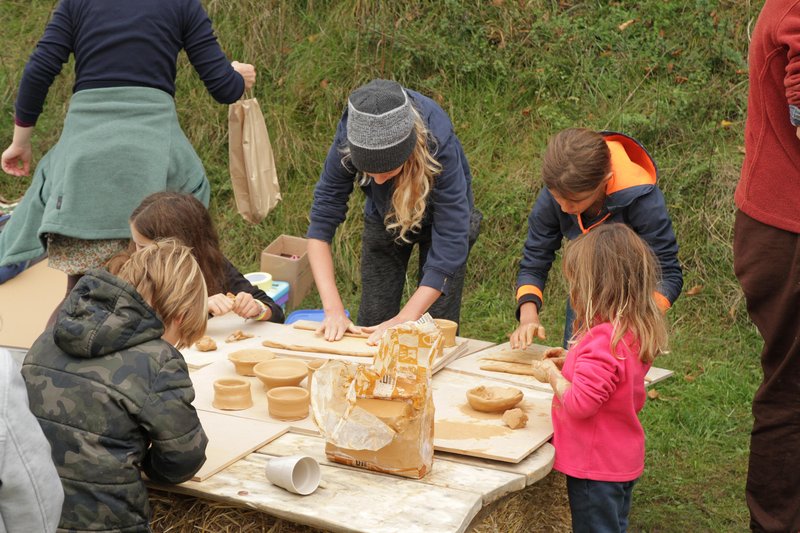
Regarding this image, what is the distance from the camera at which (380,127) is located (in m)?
3.26

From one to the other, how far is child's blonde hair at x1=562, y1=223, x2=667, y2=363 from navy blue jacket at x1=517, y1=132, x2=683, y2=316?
527 millimetres

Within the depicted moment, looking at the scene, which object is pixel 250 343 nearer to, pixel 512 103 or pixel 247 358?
pixel 247 358

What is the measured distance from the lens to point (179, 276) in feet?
8.18

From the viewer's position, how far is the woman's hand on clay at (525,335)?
3436mm

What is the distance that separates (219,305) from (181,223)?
0.40 m

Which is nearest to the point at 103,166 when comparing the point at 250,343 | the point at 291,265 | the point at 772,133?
the point at 250,343

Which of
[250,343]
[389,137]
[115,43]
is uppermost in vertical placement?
[115,43]

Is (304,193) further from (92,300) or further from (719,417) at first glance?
(92,300)

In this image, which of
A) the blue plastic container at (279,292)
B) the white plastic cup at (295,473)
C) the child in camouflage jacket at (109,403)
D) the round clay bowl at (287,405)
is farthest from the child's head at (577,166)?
the blue plastic container at (279,292)

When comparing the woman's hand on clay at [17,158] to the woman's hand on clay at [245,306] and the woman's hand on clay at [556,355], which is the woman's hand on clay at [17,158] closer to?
the woman's hand on clay at [245,306]

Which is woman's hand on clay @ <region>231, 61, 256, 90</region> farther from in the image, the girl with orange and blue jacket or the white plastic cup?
the white plastic cup

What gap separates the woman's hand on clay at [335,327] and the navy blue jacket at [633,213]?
2.22ft

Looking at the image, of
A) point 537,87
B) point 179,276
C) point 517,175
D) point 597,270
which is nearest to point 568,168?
point 597,270

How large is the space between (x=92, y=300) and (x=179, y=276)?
0.83 feet
